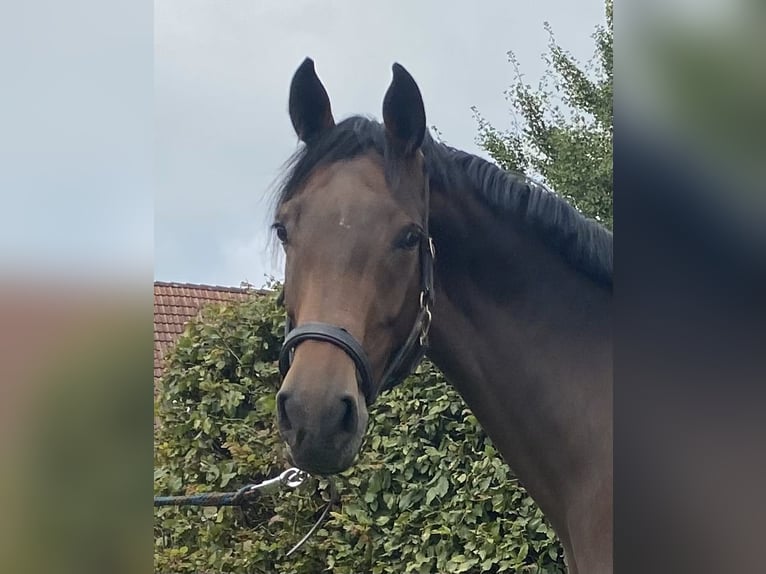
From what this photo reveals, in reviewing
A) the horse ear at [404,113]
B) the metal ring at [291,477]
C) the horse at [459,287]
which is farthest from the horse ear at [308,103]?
the metal ring at [291,477]

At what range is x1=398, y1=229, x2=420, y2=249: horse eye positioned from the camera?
162 cm

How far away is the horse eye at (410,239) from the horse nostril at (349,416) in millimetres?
347

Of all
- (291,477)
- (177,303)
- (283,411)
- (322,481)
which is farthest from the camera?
(177,303)

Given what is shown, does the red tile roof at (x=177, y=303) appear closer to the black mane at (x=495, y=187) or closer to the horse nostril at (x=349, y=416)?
the black mane at (x=495, y=187)

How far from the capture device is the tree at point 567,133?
3.03m

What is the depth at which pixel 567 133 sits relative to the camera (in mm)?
3570

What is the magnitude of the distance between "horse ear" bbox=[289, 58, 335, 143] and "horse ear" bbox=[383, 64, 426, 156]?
0.16 m

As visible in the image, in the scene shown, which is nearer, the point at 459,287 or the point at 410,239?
the point at 410,239

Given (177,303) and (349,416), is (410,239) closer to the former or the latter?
(349,416)

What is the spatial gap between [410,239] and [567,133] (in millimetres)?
2178

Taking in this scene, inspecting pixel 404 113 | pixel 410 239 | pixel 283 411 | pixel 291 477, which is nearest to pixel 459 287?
pixel 410 239
